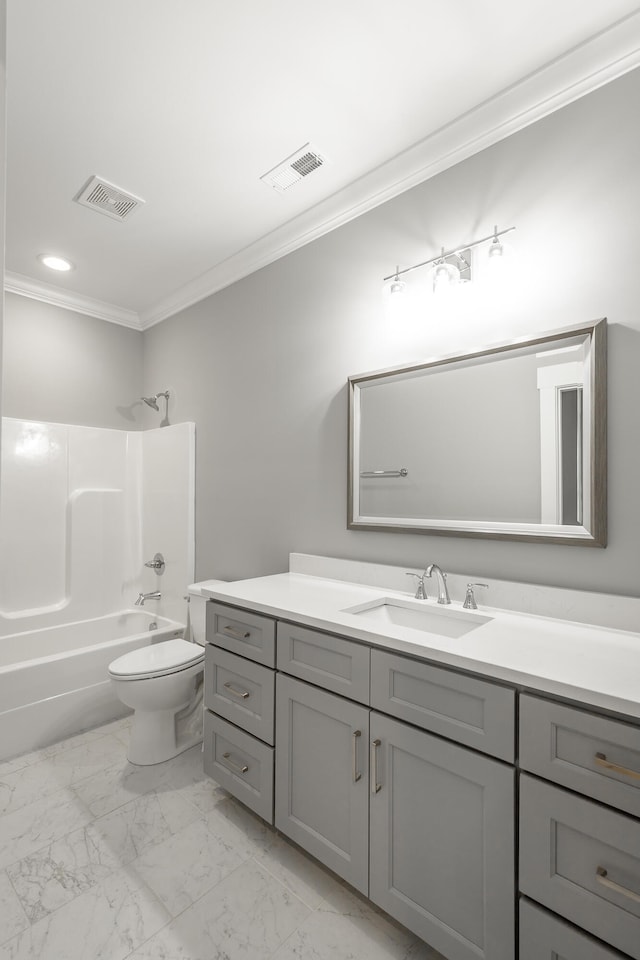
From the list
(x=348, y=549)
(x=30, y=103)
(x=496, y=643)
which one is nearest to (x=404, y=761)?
(x=496, y=643)

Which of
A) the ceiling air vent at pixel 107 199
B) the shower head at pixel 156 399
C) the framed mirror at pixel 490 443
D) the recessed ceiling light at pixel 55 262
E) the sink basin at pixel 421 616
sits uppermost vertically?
the ceiling air vent at pixel 107 199

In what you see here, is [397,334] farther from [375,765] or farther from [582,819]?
[582,819]

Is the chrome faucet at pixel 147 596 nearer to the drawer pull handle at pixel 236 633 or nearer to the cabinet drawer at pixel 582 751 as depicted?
the drawer pull handle at pixel 236 633

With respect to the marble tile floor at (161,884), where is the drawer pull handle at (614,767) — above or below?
above

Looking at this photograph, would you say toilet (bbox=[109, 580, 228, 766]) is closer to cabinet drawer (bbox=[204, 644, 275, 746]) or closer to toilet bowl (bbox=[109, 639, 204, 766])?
Answer: toilet bowl (bbox=[109, 639, 204, 766])

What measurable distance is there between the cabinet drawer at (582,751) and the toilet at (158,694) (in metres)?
1.64

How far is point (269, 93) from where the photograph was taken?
1641 mm

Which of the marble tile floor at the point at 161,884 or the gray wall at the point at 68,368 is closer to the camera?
the marble tile floor at the point at 161,884

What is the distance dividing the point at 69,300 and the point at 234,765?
9.79 feet

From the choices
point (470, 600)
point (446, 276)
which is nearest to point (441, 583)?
point (470, 600)

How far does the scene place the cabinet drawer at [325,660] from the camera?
54.9 inches

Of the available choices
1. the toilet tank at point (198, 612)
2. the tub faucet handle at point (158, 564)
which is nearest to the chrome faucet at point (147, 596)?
the tub faucet handle at point (158, 564)

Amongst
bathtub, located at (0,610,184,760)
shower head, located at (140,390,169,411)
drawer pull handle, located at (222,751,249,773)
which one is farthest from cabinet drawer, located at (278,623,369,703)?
shower head, located at (140,390,169,411)

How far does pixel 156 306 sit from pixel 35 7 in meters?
2.04
